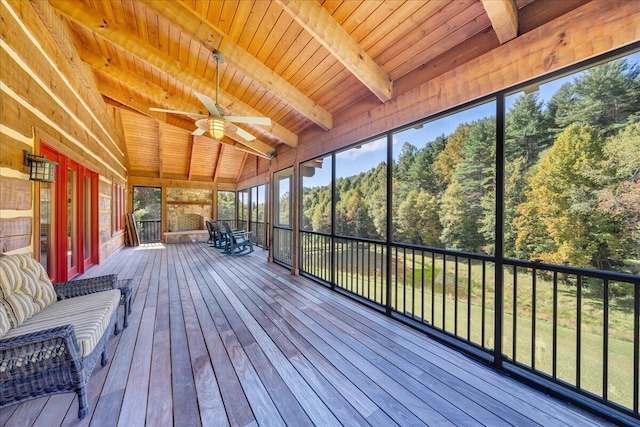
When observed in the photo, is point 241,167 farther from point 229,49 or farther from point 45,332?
point 45,332

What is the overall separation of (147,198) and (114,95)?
5117mm

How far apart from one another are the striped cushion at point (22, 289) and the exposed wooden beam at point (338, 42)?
2928 mm

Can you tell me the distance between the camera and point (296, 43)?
2779 mm

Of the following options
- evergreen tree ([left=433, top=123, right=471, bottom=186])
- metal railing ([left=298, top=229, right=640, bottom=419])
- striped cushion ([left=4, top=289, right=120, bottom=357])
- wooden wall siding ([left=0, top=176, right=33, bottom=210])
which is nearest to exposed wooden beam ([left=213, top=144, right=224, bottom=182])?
metal railing ([left=298, top=229, right=640, bottom=419])

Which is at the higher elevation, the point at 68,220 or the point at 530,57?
the point at 530,57

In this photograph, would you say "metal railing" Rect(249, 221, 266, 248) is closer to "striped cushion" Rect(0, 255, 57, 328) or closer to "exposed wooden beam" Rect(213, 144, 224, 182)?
"exposed wooden beam" Rect(213, 144, 224, 182)

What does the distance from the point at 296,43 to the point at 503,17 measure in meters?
1.98

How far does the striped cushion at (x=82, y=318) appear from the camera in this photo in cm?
153

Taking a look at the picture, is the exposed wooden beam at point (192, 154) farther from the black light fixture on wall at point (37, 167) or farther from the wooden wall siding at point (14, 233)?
the wooden wall siding at point (14, 233)

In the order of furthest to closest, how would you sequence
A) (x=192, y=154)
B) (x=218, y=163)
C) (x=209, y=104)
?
(x=218, y=163) → (x=192, y=154) → (x=209, y=104)

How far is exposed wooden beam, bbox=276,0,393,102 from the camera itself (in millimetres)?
2117

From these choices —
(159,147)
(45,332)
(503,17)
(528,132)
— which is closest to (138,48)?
(45,332)

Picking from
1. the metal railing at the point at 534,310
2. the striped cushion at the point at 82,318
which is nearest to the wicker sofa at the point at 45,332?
the striped cushion at the point at 82,318

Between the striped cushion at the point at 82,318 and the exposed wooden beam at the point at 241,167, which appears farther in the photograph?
the exposed wooden beam at the point at 241,167
